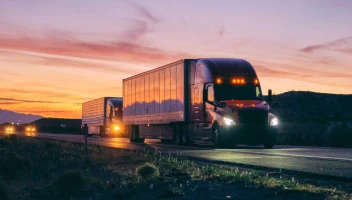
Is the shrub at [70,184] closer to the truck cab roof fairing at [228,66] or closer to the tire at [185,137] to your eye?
the truck cab roof fairing at [228,66]

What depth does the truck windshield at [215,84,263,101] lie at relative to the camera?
1086 inches

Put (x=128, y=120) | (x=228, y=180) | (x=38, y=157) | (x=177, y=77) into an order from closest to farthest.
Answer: (x=228, y=180)
(x=38, y=157)
(x=177, y=77)
(x=128, y=120)

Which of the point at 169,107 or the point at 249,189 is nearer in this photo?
the point at 249,189

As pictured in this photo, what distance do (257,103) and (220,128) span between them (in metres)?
2.00

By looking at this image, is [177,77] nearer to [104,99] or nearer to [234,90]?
[234,90]

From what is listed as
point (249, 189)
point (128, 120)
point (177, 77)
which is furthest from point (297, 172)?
point (128, 120)

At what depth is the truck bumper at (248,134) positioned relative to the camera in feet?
86.9

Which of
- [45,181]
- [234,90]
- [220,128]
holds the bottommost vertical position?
[45,181]

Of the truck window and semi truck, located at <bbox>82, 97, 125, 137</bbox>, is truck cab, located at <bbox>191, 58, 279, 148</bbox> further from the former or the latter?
semi truck, located at <bbox>82, 97, 125, 137</bbox>

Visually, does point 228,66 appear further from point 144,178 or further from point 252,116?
point 144,178

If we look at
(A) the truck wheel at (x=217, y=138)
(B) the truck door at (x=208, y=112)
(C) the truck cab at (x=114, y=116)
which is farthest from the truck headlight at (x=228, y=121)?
(C) the truck cab at (x=114, y=116)

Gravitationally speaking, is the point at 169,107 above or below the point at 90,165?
above

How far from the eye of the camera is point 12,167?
733 inches

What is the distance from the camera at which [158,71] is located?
1389 inches
